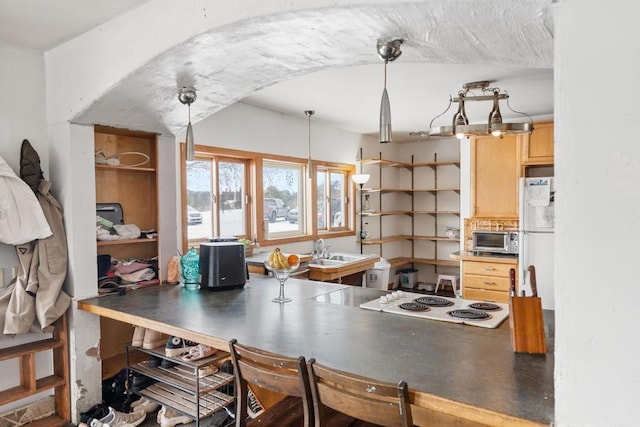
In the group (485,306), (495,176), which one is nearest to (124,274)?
(485,306)

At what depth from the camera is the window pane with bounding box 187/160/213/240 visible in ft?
12.2

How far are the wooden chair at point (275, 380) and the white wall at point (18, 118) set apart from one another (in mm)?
1630

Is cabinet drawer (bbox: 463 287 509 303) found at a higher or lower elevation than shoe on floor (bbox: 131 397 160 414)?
higher

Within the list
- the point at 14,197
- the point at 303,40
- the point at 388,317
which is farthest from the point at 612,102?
the point at 14,197

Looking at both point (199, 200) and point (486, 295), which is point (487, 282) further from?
point (199, 200)

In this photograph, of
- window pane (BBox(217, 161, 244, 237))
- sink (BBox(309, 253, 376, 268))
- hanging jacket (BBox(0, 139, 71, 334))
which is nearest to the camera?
hanging jacket (BBox(0, 139, 71, 334))

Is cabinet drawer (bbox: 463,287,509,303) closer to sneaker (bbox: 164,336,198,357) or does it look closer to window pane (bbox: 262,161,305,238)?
window pane (bbox: 262,161,305,238)

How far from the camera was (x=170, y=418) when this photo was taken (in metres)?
2.51

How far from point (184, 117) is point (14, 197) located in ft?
3.56

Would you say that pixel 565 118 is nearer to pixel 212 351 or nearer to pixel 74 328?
pixel 212 351

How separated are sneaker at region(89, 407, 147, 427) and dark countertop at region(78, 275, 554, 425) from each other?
2.07 feet

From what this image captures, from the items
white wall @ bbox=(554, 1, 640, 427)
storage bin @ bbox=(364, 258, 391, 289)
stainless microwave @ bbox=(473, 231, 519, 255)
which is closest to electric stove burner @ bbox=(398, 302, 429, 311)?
white wall @ bbox=(554, 1, 640, 427)

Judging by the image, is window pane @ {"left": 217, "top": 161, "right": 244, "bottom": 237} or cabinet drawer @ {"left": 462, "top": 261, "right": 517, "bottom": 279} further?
cabinet drawer @ {"left": 462, "top": 261, "right": 517, "bottom": 279}

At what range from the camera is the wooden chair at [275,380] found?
140cm
